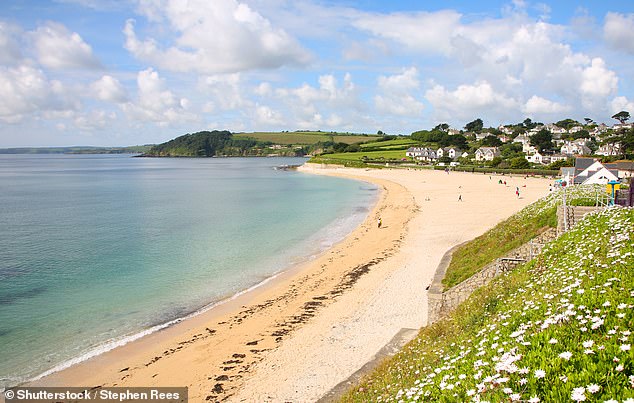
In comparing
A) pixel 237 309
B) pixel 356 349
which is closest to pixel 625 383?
pixel 356 349

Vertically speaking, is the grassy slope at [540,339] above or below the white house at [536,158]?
below

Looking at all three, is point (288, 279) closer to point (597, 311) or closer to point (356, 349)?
point (356, 349)

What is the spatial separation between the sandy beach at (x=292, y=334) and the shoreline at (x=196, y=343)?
1.3 inches

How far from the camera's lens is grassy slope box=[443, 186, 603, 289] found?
50.0 ft

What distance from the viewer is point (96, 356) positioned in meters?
14.7

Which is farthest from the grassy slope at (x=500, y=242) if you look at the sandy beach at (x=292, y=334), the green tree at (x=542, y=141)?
the green tree at (x=542, y=141)

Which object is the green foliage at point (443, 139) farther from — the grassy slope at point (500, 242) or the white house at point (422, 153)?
the grassy slope at point (500, 242)

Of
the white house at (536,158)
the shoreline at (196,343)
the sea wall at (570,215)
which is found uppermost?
the white house at (536,158)

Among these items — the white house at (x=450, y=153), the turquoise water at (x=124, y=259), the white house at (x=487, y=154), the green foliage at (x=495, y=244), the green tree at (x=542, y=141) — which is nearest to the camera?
the green foliage at (x=495, y=244)

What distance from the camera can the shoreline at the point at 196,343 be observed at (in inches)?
516

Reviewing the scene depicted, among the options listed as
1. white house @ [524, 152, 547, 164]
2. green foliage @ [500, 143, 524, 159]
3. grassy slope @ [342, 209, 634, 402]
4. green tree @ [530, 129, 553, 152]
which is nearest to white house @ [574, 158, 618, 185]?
grassy slope @ [342, 209, 634, 402]

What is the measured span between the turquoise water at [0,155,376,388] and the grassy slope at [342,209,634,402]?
1205cm

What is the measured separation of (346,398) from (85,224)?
37.9 m

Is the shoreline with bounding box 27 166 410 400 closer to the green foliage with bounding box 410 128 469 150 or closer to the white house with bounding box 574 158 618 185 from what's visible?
the white house with bounding box 574 158 618 185
